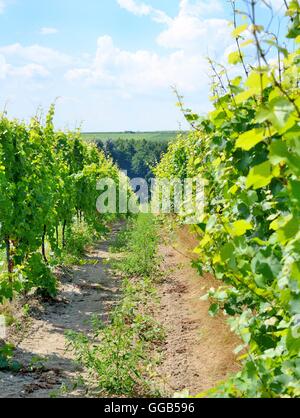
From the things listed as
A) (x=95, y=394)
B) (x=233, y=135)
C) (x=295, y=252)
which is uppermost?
(x=233, y=135)

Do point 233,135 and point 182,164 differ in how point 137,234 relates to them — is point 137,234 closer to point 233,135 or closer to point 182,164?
point 182,164

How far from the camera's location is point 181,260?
38.8 feet

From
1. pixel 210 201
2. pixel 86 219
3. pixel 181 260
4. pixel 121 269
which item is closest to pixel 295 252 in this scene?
pixel 210 201

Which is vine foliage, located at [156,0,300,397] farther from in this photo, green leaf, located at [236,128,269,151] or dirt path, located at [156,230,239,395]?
dirt path, located at [156,230,239,395]

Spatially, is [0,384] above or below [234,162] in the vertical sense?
below

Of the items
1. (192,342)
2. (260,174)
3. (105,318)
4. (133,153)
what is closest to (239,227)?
(260,174)

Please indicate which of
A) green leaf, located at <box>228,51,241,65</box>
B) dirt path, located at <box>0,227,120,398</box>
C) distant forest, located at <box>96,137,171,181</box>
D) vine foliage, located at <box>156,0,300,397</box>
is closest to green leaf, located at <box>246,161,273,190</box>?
vine foliage, located at <box>156,0,300,397</box>

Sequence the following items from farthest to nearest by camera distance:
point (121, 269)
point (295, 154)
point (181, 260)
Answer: point (181, 260) < point (121, 269) < point (295, 154)

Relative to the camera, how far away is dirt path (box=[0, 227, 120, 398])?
527cm

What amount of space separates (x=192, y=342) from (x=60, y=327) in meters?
2.02

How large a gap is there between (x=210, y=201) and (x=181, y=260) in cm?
787

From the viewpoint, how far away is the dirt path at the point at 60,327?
5.27 meters

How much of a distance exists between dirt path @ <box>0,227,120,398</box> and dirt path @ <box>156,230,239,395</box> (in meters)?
0.97

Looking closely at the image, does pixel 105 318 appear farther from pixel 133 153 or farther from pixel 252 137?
pixel 133 153
